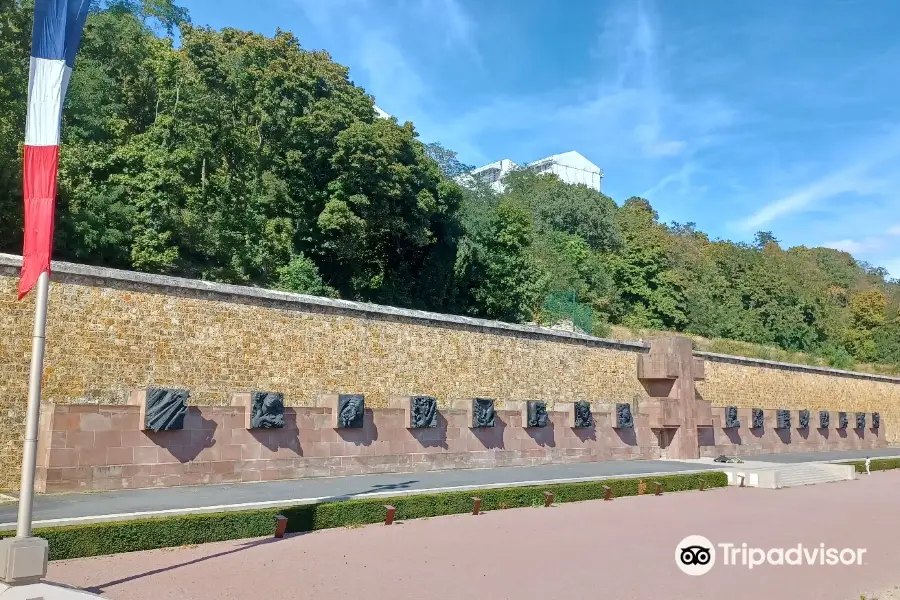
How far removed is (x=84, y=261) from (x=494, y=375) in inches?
561

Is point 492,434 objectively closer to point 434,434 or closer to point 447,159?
point 434,434

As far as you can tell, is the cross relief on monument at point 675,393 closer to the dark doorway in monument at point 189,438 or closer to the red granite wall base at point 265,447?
the red granite wall base at point 265,447

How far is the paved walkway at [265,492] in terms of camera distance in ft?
39.9

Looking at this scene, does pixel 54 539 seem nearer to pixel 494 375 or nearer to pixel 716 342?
pixel 494 375

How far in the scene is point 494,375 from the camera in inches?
984

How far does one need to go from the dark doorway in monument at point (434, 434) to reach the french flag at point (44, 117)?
12.9 metres

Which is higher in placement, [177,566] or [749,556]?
[177,566]

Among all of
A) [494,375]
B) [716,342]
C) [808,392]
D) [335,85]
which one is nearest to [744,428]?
[808,392]

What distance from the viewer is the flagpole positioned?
27.4 feet

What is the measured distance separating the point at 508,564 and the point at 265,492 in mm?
6615

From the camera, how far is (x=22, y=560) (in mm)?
8086

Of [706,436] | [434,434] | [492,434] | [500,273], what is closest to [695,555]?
[434,434]

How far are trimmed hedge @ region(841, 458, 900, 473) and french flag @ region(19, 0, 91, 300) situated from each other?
29032mm

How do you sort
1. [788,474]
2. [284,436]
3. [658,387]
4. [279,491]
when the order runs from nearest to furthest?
[279,491] → [284,436] → [788,474] → [658,387]
